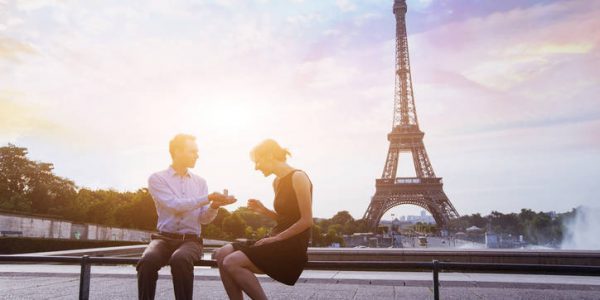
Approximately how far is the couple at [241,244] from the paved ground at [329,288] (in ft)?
8.80

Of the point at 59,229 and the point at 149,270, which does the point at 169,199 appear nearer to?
the point at 149,270

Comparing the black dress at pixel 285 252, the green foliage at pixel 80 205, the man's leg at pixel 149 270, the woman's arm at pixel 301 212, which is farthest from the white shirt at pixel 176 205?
the green foliage at pixel 80 205

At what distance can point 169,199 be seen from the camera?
4535 millimetres

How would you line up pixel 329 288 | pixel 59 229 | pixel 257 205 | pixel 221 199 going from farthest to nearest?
pixel 59 229, pixel 329 288, pixel 221 199, pixel 257 205

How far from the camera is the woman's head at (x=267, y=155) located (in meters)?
4.21

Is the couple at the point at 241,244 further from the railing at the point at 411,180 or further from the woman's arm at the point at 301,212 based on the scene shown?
the railing at the point at 411,180

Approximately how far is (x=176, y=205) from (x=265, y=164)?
98 centimetres

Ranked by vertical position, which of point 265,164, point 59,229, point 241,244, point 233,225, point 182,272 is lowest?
point 233,225

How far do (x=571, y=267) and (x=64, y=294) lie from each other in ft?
22.6

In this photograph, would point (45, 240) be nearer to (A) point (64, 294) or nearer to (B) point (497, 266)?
(A) point (64, 294)

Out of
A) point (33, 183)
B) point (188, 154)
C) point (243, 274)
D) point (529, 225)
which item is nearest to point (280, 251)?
point (243, 274)

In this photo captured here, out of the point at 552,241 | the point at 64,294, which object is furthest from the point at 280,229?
the point at 552,241

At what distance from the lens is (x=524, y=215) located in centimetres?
8906

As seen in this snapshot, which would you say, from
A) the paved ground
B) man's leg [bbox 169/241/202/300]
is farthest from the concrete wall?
man's leg [bbox 169/241/202/300]
